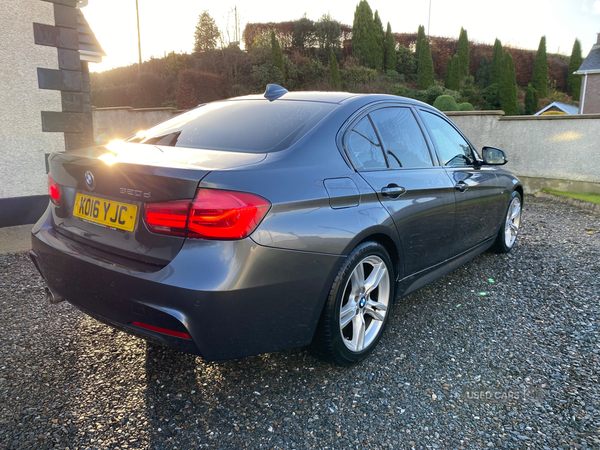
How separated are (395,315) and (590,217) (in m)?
5.95

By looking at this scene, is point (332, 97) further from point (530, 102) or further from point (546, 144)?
point (530, 102)

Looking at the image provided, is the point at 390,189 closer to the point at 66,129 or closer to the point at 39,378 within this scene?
the point at 39,378

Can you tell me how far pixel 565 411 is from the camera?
7.17 feet

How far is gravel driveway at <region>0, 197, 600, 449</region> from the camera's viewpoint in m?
1.99

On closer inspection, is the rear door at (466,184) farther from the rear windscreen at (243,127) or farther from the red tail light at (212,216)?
the red tail light at (212,216)

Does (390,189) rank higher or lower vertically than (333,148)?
lower

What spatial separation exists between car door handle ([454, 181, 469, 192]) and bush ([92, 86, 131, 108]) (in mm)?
26074

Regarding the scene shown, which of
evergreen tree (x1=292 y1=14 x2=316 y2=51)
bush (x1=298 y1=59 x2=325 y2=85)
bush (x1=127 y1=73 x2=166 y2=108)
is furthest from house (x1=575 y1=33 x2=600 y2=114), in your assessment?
bush (x1=127 y1=73 x2=166 y2=108)

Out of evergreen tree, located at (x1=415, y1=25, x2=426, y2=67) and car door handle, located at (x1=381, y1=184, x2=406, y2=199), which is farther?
evergreen tree, located at (x1=415, y1=25, x2=426, y2=67)

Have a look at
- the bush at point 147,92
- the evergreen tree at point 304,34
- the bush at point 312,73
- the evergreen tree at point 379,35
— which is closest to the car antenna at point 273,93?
the bush at point 147,92

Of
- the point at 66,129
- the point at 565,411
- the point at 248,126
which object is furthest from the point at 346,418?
the point at 66,129

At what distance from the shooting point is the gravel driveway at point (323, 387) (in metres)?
1.99

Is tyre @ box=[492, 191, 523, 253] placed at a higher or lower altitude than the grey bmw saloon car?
lower

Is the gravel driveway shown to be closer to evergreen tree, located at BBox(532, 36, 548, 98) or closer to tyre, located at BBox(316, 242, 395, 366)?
tyre, located at BBox(316, 242, 395, 366)
